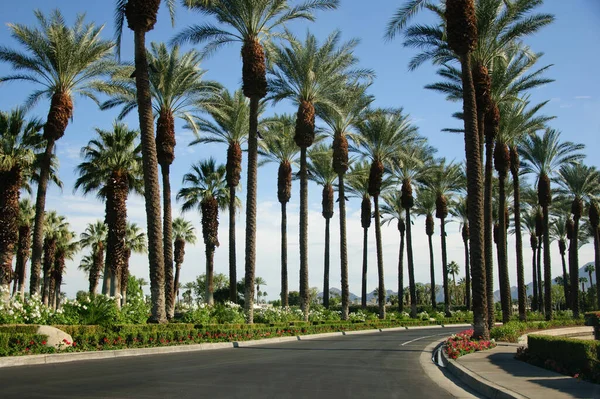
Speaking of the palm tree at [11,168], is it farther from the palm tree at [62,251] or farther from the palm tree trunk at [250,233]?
the palm tree at [62,251]

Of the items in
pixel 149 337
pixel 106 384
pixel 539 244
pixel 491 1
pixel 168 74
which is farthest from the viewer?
pixel 539 244

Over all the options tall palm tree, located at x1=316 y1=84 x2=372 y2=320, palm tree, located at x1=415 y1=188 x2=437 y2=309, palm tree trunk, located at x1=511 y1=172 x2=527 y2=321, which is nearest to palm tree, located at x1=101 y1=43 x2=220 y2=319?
tall palm tree, located at x1=316 y1=84 x2=372 y2=320

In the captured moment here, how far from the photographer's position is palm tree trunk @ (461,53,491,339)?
68.7 feet

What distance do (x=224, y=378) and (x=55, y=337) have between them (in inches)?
296

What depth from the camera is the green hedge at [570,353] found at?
1085 cm

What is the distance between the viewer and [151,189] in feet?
75.7

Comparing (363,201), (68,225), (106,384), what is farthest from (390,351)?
(68,225)

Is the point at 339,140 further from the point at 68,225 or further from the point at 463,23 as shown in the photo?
the point at 68,225

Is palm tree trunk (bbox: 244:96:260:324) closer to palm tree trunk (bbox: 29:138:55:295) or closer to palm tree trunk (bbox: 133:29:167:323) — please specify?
palm tree trunk (bbox: 133:29:167:323)

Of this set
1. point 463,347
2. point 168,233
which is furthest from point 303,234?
point 463,347

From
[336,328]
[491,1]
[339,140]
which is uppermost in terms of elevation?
[491,1]

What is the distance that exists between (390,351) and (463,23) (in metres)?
12.7

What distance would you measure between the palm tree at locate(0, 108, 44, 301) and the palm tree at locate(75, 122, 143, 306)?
16.1 ft

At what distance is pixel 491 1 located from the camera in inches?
1029
